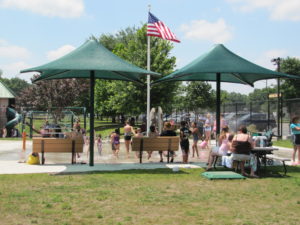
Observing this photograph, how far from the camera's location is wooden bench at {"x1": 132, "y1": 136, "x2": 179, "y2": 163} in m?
12.6

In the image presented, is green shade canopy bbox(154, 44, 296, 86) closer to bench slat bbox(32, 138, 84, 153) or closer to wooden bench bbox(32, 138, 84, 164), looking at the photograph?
wooden bench bbox(32, 138, 84, 164)

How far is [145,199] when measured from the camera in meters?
7.39

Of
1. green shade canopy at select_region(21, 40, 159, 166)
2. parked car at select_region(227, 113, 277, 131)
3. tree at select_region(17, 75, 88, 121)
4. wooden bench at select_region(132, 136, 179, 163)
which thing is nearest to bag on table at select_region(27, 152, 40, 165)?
green shade canopy at select_region(21, 40, 159, 166)

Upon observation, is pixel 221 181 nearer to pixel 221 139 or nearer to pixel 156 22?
pixel 221 139

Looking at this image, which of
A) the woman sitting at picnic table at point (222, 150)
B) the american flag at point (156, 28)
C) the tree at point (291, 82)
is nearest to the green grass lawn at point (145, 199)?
the woman sitting at picnic table at point (222, 150)

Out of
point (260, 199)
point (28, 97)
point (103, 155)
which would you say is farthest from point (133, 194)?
point (28, 97)

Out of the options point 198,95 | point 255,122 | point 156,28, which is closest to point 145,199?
point 156,28

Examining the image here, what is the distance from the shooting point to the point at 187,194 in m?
7.92

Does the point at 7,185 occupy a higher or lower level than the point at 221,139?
lower

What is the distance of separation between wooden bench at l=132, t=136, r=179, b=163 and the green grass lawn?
217 centimetres

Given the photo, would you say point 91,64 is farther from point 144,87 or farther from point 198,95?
point 198,95

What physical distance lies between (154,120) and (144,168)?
444 inches

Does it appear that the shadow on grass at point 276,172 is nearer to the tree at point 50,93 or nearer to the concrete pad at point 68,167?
the concrete pad at point 68,167

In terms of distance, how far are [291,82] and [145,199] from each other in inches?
2323
